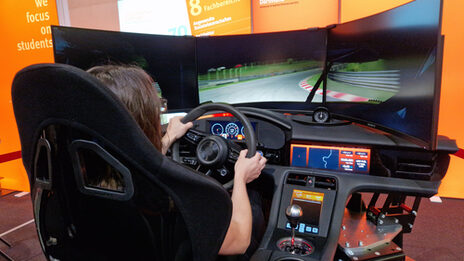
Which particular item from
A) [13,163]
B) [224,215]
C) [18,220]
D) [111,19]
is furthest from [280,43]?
[13,163]

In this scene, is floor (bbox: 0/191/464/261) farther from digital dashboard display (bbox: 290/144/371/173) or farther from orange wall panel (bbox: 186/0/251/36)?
orange wall panel (bbox: 186/0/251/36)

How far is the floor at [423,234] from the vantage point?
7.75 feet

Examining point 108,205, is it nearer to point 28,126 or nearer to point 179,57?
point 28,126

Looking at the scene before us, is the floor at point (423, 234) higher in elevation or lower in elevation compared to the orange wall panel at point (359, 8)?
lower

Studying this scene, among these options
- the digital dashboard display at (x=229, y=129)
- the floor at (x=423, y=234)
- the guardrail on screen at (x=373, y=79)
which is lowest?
the floor at (x=423, y=234)

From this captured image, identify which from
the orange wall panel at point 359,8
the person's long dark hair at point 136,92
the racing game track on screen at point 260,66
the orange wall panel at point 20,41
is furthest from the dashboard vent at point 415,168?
the orange wall panel at point 20,41

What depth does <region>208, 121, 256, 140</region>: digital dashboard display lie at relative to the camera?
1.60 m

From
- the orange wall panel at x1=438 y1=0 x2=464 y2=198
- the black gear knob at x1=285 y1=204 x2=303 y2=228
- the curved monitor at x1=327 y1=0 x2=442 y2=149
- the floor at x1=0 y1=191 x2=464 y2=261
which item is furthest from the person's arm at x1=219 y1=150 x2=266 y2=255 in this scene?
the orange wall panel at x1=438 y1=0 x2=464 y2=198

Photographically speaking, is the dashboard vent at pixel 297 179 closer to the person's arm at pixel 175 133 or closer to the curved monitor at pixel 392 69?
the curved monitor at pixel 392 69

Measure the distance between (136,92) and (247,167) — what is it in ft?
1.89

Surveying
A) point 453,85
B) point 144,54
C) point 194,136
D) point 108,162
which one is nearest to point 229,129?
point 194,136

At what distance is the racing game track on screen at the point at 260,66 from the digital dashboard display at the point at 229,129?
33 centimetres

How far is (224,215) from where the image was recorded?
0.68 meters

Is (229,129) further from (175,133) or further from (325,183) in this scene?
(325,183)
